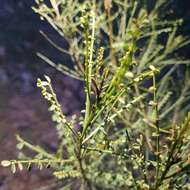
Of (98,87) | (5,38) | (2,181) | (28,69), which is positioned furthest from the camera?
(5,38)

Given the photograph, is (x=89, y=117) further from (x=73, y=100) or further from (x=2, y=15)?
(x=2, y=15)

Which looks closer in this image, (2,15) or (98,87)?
(98,87)

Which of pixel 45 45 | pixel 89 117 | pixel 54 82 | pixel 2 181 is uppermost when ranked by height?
pixel 45 45

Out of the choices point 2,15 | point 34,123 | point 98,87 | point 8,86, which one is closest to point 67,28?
point 98,87

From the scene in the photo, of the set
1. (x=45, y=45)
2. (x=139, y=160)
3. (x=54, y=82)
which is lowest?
(x=139, y=160)

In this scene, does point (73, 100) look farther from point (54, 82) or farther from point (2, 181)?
point (2, 181)

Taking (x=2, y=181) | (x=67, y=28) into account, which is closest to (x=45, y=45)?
(x=2, y=181)

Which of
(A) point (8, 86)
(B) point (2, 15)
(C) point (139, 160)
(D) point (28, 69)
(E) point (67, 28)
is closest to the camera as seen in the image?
(C) point (139, 160)

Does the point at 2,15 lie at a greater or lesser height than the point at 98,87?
greater

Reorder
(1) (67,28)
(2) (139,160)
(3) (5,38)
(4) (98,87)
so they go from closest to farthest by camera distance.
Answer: (4) (98,87) < (2) (139,160) < (1) (67,28) < (3) (5,38)
